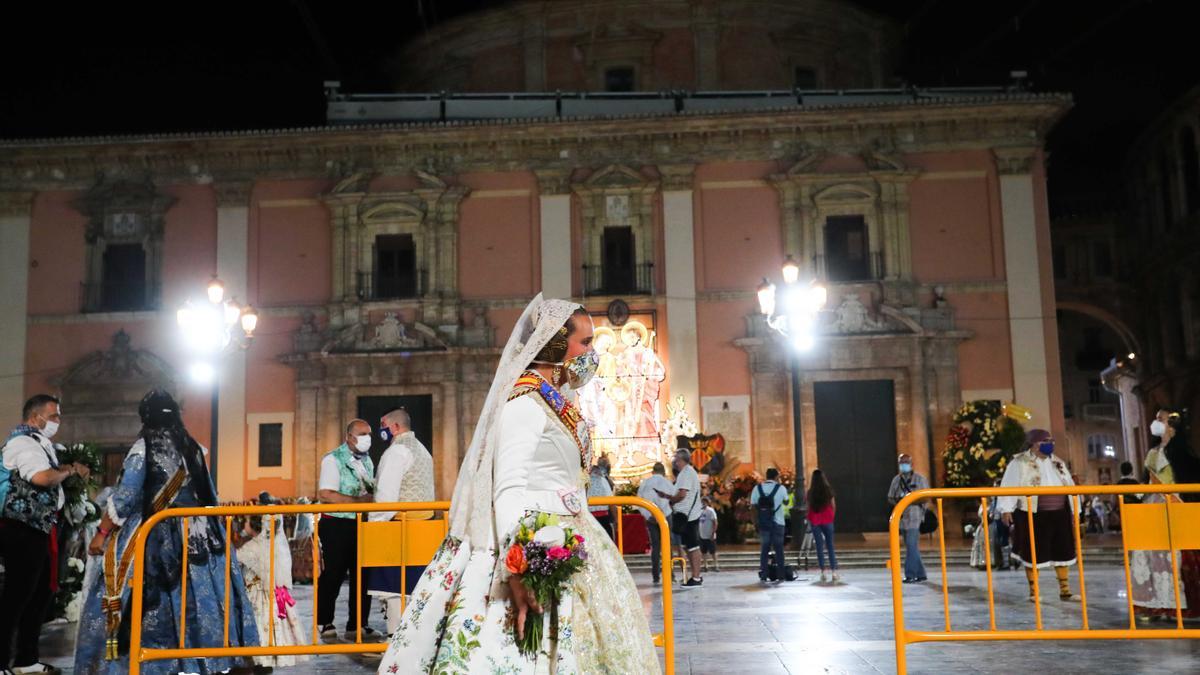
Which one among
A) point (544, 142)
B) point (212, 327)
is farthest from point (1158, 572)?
point (544, 142)

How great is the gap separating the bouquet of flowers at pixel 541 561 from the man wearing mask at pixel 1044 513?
314 inches

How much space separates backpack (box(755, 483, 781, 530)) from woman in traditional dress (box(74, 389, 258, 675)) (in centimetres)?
832

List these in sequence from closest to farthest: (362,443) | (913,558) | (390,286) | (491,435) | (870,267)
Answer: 1. (491,435)
2. (362,443)
3. (913,558)
4. (870,267)
5. (390,286)

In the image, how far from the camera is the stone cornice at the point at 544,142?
75.7 feet

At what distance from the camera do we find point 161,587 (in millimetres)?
6344

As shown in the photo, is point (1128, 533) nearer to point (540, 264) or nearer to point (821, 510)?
point (821, 510)

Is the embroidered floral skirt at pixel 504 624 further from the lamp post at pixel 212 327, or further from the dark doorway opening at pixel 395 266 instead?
the dark doorway opening at pixel 395 266

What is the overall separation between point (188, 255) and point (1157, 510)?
70.1 ft

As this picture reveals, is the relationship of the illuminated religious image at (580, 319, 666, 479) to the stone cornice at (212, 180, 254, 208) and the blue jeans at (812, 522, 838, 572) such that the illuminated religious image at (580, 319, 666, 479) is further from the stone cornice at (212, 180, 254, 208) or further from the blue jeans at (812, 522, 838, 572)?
the stone cornice at (212, 180, 254, 208)

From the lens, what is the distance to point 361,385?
23094mm

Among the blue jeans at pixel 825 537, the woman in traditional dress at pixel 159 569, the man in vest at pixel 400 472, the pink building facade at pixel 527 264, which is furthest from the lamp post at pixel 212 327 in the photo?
the woman in traditional dress at pixel 159 569

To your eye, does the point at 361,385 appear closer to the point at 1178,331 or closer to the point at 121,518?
the point at 121,518

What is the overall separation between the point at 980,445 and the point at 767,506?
8333mm

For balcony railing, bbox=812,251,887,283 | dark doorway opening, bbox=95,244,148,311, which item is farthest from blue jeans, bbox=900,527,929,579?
dark doorway opening, bbox=95,244,148,311
